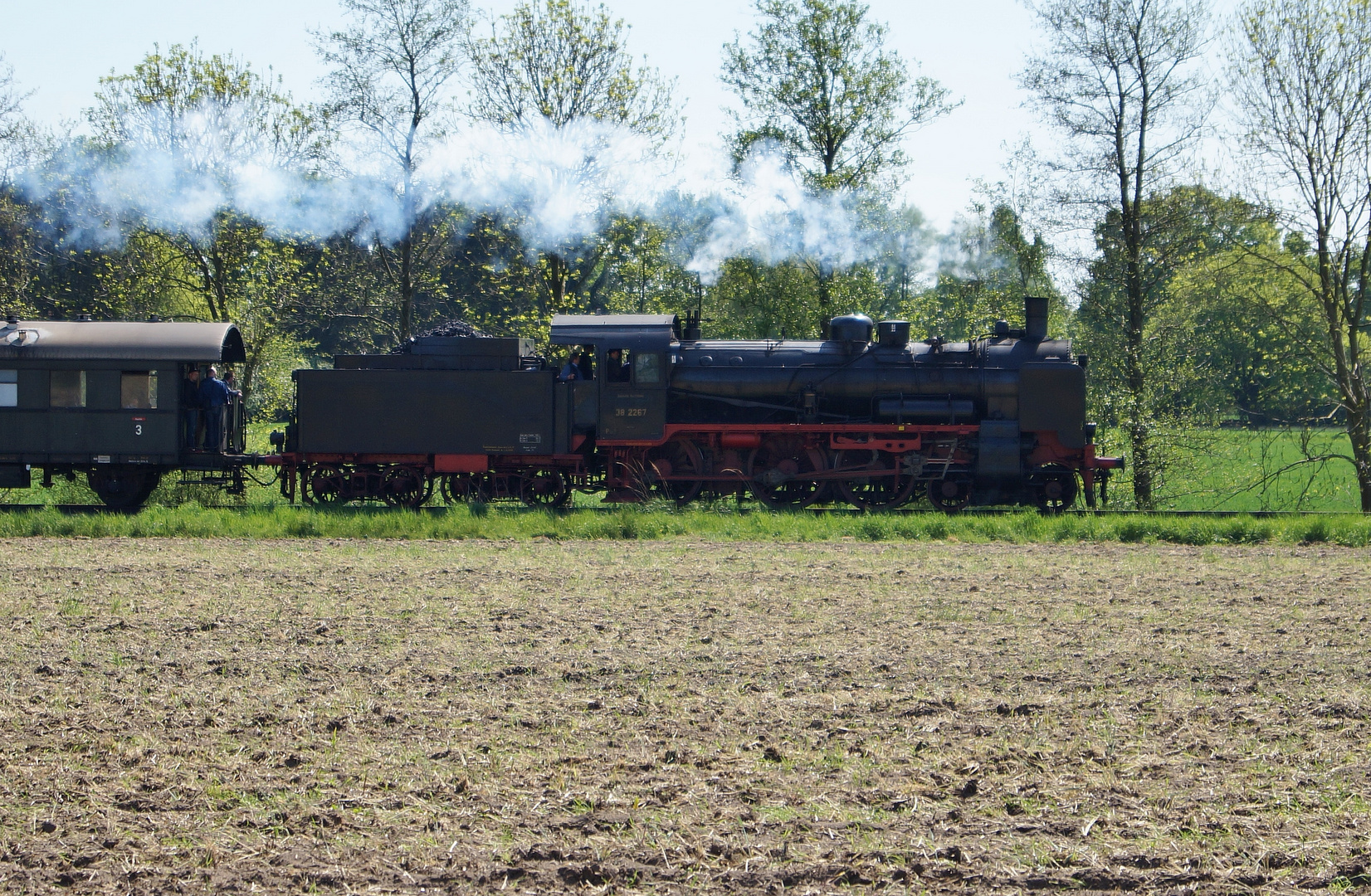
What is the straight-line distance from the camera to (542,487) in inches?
757

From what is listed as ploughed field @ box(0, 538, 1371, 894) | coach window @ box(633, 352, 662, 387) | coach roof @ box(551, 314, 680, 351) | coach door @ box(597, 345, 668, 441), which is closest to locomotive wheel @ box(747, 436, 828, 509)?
coach door @ box(597, 345, 668, 441)

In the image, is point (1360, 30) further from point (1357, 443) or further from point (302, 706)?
point (302, 706)

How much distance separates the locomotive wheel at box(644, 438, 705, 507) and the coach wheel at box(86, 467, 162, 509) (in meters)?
8.48

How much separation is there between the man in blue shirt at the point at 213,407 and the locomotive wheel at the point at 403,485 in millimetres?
2768

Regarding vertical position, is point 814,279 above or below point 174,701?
above

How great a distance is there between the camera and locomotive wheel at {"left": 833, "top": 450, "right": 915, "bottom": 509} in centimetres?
1861

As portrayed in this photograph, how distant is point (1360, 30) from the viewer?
1916cm

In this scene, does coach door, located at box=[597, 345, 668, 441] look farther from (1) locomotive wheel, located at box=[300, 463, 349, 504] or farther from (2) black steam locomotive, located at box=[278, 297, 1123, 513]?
(1) locomotive wheel, located at box=[300, 463, 349, 504]

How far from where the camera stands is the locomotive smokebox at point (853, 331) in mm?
19031

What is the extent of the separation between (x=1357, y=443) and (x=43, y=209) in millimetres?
27815

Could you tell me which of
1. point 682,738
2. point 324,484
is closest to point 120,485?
point 324,484

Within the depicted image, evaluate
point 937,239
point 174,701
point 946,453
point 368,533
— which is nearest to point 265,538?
point 368,533

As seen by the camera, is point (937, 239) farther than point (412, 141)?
Yes

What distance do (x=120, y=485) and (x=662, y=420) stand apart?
9.30m
